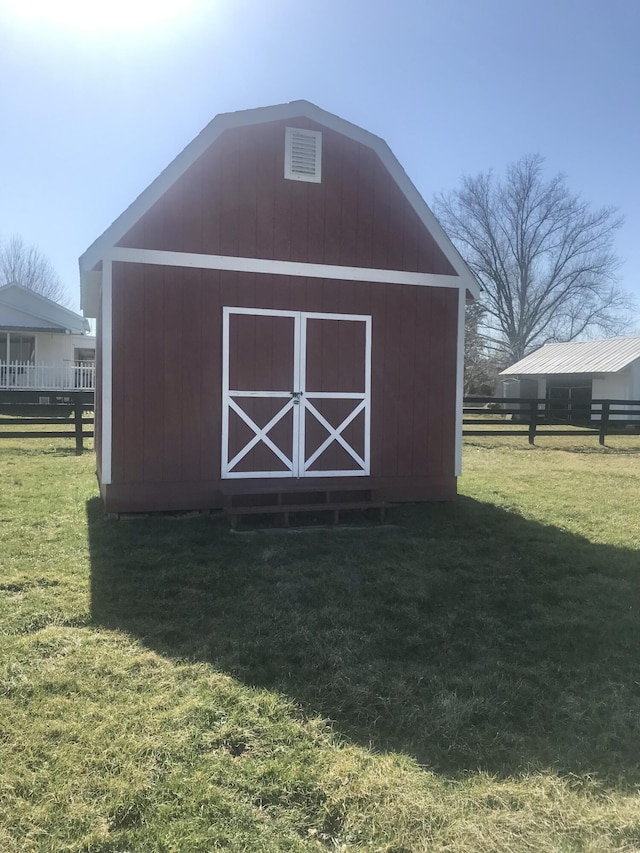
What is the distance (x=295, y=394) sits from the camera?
741 centimetres

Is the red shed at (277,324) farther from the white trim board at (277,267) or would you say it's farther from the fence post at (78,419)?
the fence post at (78,419)

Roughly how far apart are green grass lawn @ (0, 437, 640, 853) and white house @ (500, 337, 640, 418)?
65.4 ft

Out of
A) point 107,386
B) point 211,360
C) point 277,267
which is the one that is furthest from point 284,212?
point 107,386

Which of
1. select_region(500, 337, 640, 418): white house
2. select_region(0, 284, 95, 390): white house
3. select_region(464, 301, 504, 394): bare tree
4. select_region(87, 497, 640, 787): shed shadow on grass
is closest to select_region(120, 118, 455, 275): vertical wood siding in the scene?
select_region(87, 497, 640, 787): shed shadow on grass

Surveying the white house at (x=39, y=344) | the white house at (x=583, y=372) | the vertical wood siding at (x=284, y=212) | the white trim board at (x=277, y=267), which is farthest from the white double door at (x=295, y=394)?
the white house at (x=583, y=372)

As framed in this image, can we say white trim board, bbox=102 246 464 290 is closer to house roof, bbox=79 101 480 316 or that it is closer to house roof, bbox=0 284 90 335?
house roof, bbox=79 101 480 316

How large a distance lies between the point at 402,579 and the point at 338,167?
486 cm

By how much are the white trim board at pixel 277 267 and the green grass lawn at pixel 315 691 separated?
287 cm

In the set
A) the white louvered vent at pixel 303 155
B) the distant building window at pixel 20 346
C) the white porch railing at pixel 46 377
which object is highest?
the white louvered vent at pixel 303 155

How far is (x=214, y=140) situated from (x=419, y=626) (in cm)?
553

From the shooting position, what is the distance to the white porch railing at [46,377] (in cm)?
2142

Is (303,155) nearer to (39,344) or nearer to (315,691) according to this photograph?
(315,691)

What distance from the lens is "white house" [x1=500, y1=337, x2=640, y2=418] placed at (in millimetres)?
25078

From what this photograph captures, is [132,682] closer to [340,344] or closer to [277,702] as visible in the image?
[277,702]
